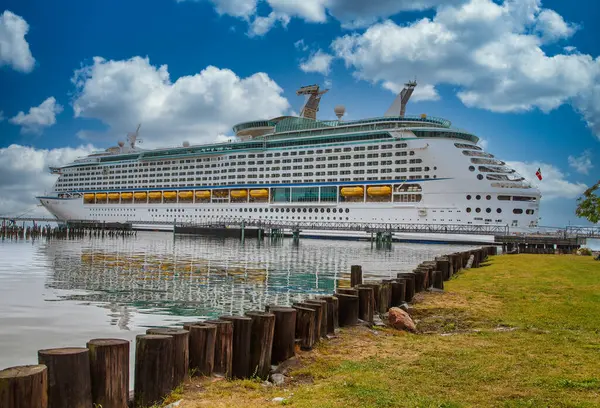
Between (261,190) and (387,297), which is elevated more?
(261,190)

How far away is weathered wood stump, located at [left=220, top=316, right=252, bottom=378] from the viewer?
25.1ft

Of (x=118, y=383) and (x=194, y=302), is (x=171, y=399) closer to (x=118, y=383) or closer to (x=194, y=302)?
(x=118, y=383)

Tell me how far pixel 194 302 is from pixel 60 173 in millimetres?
111060

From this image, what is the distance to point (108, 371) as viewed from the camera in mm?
5797

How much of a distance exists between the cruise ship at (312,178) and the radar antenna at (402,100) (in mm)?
161

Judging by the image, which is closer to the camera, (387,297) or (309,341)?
(309,341)

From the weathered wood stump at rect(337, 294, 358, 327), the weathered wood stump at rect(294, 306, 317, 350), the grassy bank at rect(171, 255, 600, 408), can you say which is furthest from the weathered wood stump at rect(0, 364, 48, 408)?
the weathered wood stump at rect(337, 294, 358, 327)

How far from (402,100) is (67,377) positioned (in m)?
82.4

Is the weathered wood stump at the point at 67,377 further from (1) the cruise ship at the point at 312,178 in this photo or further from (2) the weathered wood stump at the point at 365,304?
(1) the cruise ship at the point at 312,178

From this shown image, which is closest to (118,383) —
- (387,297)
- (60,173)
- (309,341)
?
(309,341)

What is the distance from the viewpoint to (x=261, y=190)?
86.2 meters

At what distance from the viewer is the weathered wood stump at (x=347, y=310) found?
36.5 feet

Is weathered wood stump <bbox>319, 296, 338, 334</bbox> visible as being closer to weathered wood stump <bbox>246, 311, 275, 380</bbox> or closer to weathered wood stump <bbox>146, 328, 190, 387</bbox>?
weathered wood stump <bbox>246, 311, 275, 380</bbox>

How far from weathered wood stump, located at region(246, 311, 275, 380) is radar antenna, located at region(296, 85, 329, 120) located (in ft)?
292
